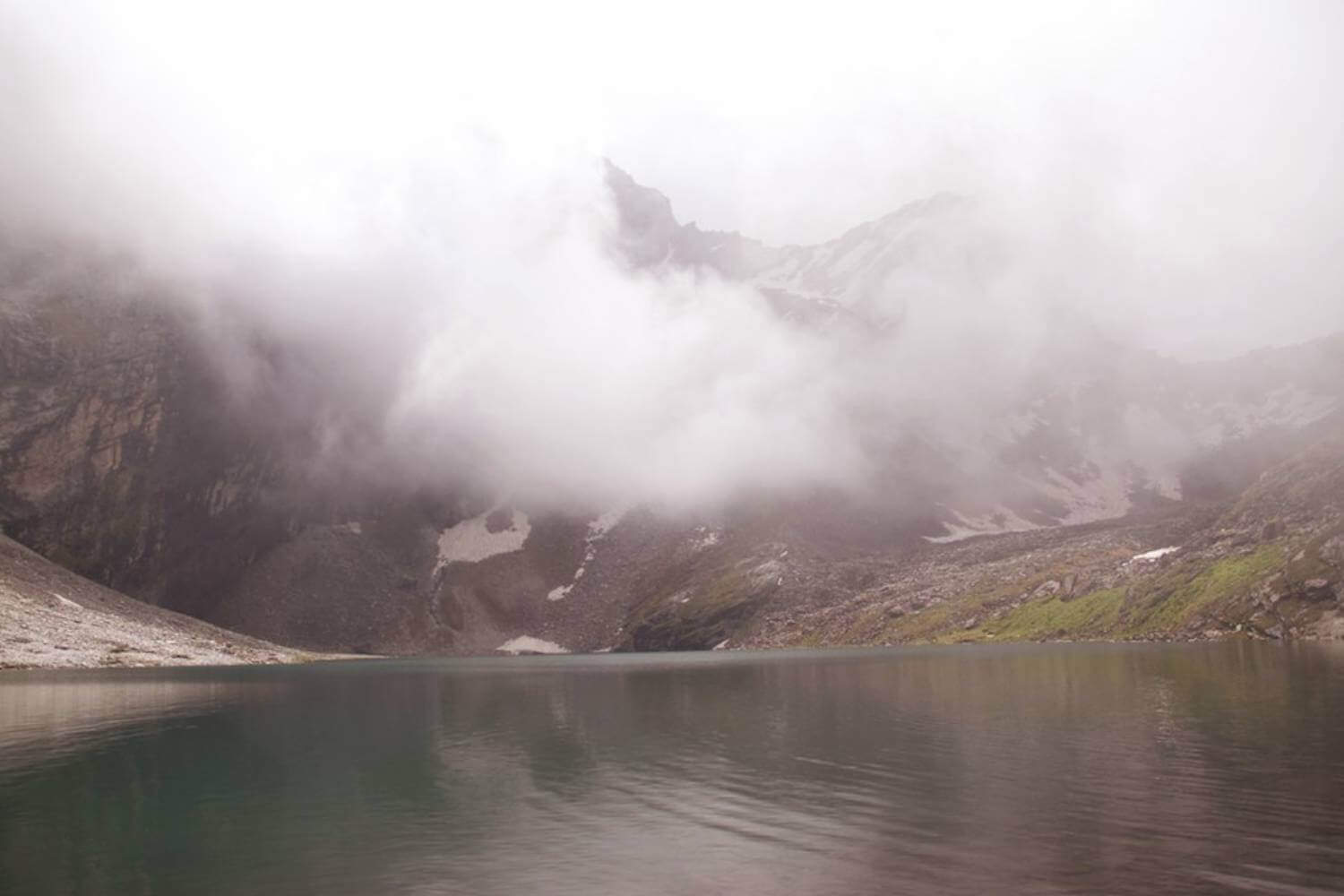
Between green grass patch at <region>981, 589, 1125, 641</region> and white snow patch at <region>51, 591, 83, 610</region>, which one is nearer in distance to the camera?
white snow patch at <region>51, 591, 83, 610</region>

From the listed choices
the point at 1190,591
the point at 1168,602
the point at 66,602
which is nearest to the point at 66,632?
the point at 66,602

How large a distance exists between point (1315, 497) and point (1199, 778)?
194m

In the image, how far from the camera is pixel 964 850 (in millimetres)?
28500

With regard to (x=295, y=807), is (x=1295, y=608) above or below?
above

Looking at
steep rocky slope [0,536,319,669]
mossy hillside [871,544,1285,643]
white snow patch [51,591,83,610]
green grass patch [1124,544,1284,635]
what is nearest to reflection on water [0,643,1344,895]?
steep rocky slope [0,536,319,669]

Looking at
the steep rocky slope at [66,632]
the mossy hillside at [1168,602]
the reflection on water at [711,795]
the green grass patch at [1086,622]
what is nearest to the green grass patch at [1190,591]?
the mossy hillside at [1168,602]

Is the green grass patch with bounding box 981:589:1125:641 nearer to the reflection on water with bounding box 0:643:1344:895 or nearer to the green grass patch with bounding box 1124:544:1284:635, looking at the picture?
the green grass patch with bounding box 1124:544:1284:635

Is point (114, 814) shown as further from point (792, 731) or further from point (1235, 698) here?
point (1235, 698)

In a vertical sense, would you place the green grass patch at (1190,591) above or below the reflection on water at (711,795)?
above

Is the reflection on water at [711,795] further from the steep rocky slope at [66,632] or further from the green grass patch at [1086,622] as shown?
the green grass patch at [1086,622]

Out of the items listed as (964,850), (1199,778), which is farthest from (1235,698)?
(964,850)

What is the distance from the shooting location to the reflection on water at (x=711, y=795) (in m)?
27.2

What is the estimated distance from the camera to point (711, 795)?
3972 centimetres

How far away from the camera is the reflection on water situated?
89.3ft
